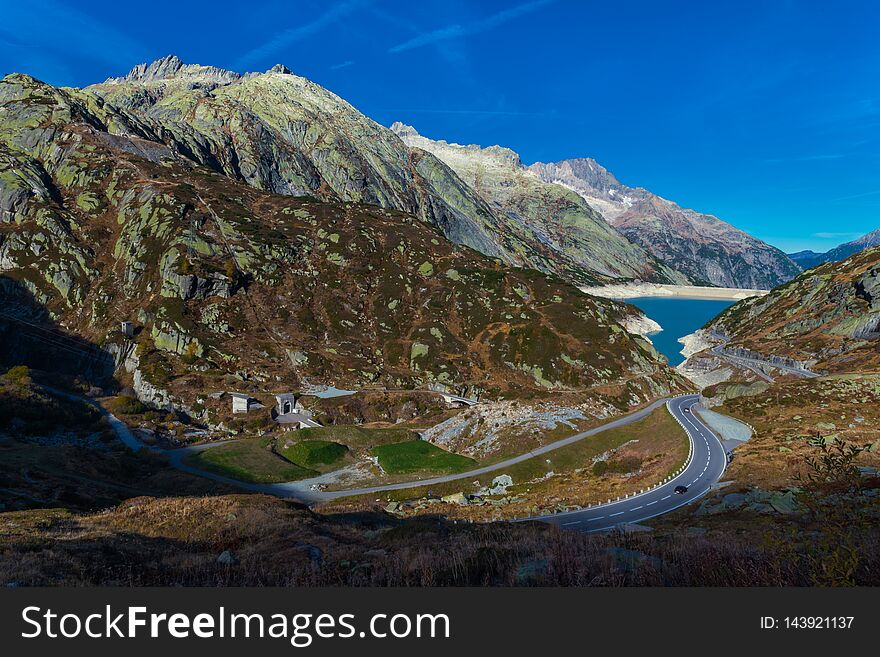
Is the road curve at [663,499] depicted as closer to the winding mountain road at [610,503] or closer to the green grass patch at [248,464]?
the winding mountain road at [610,503]

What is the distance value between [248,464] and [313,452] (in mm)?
9377

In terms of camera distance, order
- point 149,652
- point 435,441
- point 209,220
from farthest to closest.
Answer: point 209,220
point 435,441
point 149,652

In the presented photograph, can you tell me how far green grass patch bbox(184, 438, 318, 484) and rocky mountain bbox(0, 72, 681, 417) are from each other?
28254 mm

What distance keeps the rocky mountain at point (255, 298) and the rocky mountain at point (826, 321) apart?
46.2 metres

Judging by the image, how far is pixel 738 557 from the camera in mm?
9156

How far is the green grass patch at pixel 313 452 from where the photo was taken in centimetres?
6811

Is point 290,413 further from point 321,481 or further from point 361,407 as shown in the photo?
point 321,481

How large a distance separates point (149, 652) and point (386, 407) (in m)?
94.6

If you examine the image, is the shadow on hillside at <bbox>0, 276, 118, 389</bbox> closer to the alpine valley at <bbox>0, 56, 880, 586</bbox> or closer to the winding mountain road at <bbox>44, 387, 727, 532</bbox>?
the alpine valley at <bbox>0, 56, 880, 586</bbox>

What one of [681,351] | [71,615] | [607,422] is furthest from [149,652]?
A: [681,351]

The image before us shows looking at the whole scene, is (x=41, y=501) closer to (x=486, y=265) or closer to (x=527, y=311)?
(x=527, y=311)

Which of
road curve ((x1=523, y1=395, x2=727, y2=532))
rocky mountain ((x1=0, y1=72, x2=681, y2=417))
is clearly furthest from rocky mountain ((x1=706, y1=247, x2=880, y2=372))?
road curve ((x1=523, y1=395, x2=727, y2=532))

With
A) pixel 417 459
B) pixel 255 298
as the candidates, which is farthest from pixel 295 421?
pixel 255 298

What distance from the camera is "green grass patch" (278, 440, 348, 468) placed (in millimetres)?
68106
